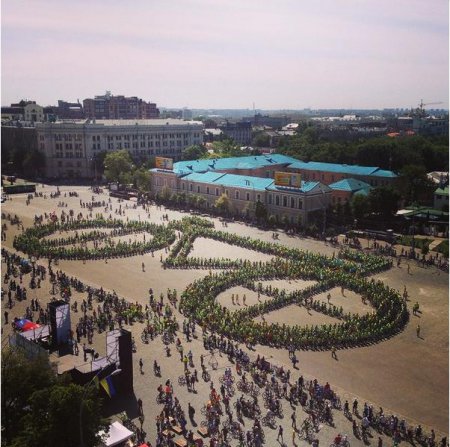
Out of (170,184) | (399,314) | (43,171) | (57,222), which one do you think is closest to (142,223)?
(57,222)

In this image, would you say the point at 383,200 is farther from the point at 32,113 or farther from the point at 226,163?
the point at 32,113

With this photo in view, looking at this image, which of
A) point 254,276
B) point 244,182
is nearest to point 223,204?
point 244,182

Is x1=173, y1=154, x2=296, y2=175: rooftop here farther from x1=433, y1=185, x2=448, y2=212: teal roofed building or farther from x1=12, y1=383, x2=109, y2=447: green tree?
x1=12, y1=383, x2=109, y2=447: green tree

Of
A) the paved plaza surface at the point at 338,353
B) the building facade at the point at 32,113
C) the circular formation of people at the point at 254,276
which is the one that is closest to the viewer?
the paved plaza surface at the point at 338,353

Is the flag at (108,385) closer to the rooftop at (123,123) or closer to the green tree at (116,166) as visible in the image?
the green tree at (116,166)

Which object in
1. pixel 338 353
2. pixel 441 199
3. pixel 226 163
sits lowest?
pixel 338 353

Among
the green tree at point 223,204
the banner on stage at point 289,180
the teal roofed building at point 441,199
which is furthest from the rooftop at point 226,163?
the teal roofed building at point 441,199

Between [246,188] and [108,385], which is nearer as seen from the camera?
[108,385]
